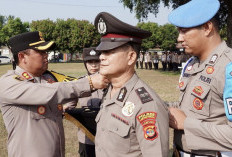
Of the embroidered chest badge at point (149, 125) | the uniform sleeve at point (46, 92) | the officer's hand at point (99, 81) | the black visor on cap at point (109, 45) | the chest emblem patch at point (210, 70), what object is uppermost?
the black visor on cap at point (109, 45)

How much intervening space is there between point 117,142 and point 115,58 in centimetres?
69

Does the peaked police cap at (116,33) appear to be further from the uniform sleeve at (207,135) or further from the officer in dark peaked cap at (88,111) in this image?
the officer in dark peaked cap at (88,111)

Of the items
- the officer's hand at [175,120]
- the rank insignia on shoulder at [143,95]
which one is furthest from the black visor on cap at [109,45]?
the officer's hand at [175,120]

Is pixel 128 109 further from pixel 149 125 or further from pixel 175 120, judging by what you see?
pixel 175 120

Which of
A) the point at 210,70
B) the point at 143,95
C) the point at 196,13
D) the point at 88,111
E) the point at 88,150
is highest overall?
the point at 196,13

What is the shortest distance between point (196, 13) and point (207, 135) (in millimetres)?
1034

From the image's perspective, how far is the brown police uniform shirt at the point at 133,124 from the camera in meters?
1.98

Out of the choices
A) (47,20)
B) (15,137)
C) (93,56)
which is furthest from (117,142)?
(47,20)

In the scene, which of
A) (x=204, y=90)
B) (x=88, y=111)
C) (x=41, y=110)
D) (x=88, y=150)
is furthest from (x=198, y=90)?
(x=88, y=150)

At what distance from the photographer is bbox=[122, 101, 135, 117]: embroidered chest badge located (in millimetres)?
2119

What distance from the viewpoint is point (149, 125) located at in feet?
6.50

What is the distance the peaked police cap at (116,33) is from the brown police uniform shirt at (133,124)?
1.13 ft

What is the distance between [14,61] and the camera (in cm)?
303

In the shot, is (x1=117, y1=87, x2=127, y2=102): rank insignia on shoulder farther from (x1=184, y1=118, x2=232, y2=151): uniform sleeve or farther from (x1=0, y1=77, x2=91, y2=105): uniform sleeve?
(x1=184, y1=118, x2=232, y2=151): uniform sleeve
